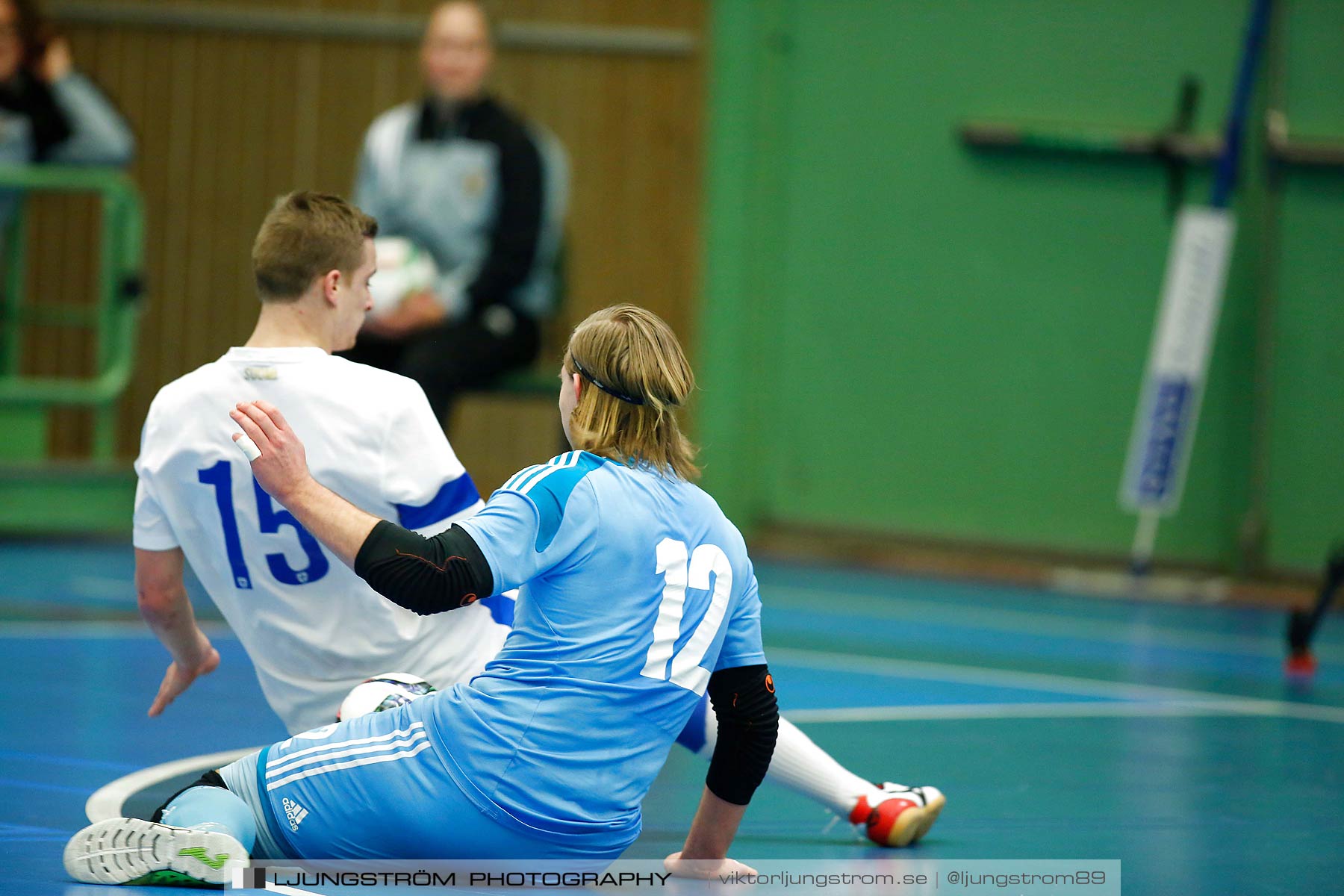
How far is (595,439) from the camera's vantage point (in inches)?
119

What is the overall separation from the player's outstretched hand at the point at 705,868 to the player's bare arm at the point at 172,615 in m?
1.07

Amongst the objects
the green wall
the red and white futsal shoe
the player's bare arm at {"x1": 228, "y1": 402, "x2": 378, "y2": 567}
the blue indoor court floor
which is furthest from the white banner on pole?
the player's bare arm at {"x1": 228, "y1": 402, "x2": 378, "y2": 567}

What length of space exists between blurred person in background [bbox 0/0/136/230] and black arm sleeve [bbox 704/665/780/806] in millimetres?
6466

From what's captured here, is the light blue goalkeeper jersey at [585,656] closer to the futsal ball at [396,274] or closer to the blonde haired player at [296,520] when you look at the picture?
the blonde haired player at [296,520]

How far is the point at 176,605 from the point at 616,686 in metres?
1.07

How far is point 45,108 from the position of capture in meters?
8.77

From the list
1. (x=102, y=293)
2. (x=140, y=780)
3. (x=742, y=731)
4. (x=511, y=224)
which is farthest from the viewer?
(x=102, y=293)

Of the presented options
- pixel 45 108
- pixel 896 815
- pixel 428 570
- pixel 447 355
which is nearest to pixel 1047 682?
pixel 896 815

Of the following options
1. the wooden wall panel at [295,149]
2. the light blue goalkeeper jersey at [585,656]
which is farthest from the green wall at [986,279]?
the light blue goalkeeper jersey at [585,656]

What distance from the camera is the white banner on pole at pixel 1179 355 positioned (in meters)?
8.64

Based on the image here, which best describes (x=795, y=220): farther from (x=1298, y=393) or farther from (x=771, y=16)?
(x=1298, y=393)

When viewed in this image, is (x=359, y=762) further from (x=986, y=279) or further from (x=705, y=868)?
(x=986, y=279)

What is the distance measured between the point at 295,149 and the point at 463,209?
3.04m

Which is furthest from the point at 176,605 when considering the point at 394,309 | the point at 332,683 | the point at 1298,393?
the point at 1298,393
